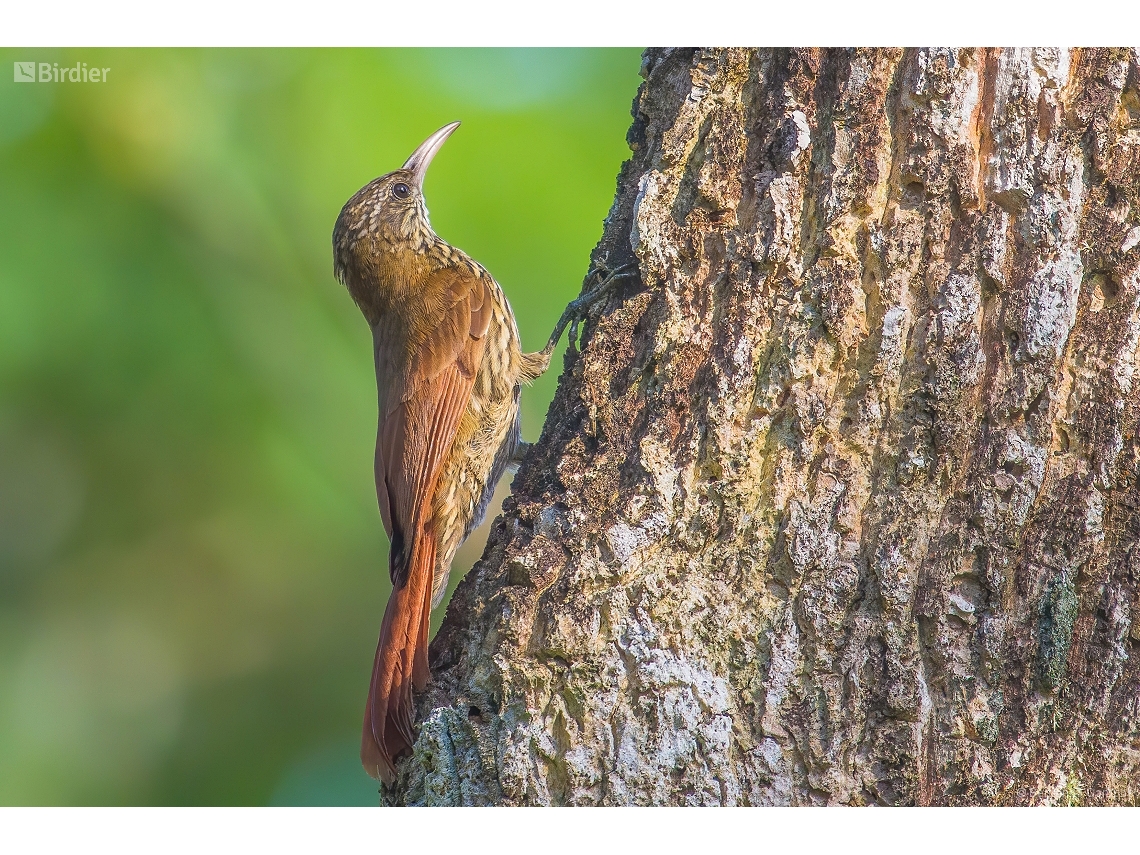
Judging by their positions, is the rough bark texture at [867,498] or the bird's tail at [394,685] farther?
the bird's tail at [394,685]

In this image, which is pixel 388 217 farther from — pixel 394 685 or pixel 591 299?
pixel 394 685

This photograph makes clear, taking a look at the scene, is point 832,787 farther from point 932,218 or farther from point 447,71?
point 447,71

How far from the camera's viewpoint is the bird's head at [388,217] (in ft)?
11.1

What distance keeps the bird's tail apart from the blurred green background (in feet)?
4.18

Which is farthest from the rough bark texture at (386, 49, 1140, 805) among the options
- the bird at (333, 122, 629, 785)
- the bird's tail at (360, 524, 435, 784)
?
the bird at (333, 122, 629, 785)

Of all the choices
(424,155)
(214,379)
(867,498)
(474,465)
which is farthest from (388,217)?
(867,498)

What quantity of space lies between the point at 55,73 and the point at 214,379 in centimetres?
135

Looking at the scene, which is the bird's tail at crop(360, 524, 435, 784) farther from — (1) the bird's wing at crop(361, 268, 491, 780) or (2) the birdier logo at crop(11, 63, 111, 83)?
(2) the birdier logo at crop(11, 63, 111, 83)

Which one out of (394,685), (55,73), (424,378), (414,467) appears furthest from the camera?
(55,73)

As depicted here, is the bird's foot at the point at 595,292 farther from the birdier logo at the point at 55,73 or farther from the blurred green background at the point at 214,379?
the birdier logo at the point at 55,73

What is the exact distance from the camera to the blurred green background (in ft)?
12.1

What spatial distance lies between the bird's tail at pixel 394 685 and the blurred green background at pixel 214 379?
127 cm

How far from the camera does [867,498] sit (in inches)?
73.3

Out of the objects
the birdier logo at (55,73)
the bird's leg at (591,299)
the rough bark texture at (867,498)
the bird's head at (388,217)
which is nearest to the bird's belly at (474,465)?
the bird's leg at (591,299)
